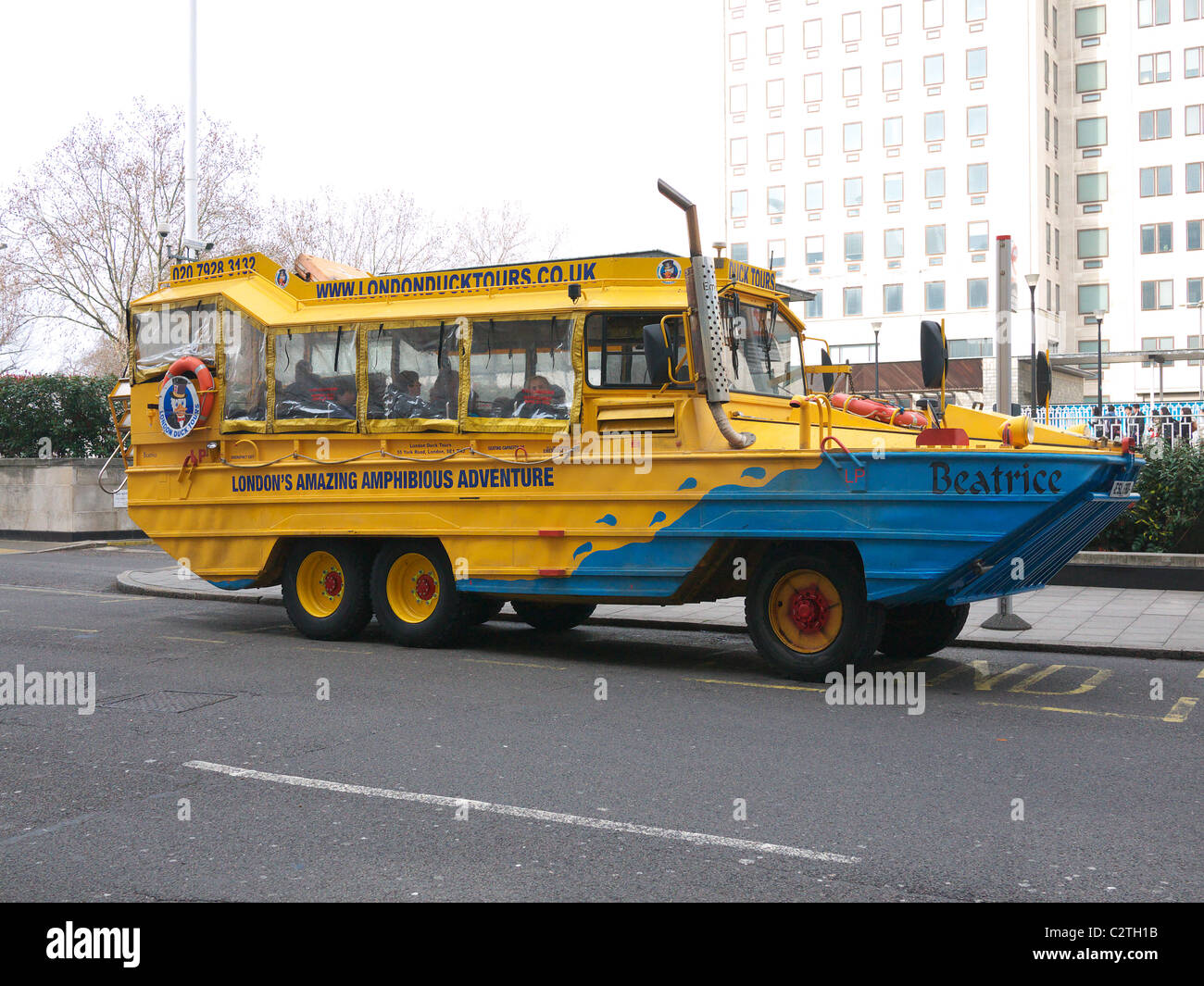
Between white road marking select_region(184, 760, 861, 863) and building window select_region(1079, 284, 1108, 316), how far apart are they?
63331mm

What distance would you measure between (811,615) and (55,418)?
19.3m

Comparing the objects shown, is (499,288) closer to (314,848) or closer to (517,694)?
(517,694)

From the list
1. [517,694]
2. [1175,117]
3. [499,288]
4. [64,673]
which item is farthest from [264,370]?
[1175,117]

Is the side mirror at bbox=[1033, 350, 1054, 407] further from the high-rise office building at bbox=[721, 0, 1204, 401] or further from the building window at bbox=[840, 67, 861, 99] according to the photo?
the building window at bbox=[840, 67, 861, 99]

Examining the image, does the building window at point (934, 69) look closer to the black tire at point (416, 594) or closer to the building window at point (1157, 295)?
the building window at point (1157, 295)

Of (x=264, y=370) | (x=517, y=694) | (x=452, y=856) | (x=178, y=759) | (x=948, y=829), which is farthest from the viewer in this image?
(x=264, y=370)

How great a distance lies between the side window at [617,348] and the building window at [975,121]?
55.0m

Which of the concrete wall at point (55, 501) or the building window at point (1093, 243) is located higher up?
the building window at point (1093, 243)

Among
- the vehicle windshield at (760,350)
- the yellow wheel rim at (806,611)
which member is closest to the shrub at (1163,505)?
the vehicle windshield at (760,350)

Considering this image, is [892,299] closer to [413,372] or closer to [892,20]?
[892,20]

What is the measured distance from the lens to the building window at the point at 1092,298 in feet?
208

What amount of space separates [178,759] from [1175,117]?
64.4 m

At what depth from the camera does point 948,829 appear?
215 inches

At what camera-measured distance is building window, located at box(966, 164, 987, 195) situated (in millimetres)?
59688
